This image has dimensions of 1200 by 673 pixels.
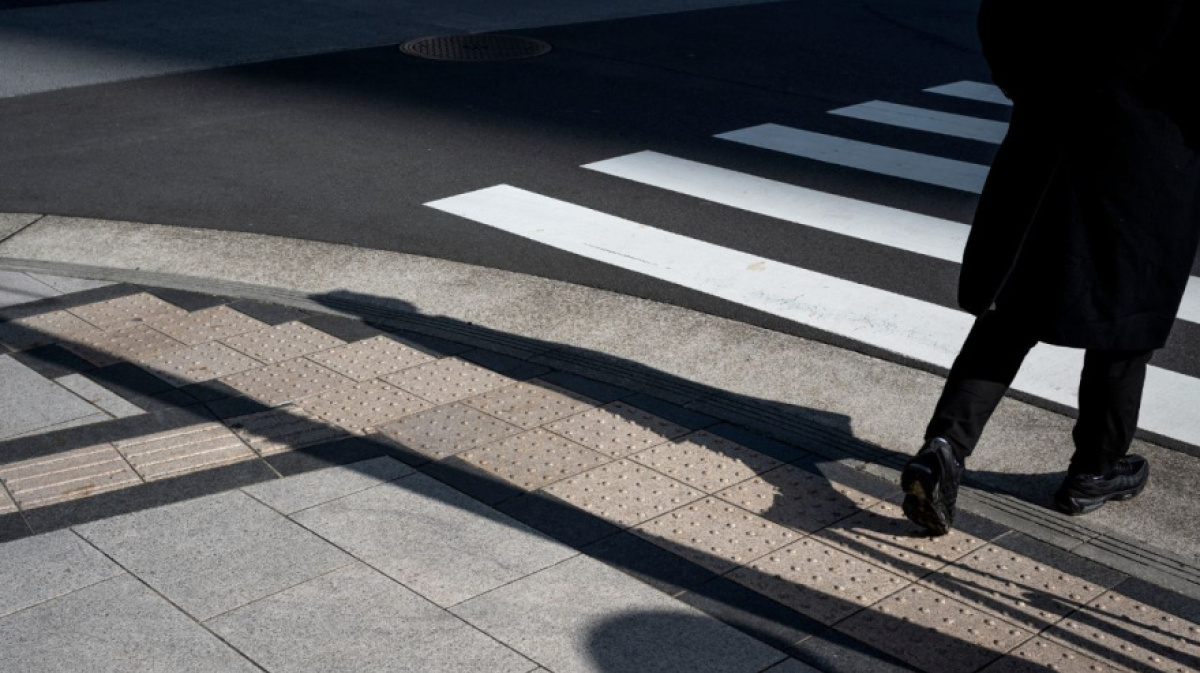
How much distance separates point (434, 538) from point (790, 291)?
294cm

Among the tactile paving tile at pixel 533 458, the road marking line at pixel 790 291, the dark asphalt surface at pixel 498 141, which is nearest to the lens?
the tactile paving tile at pixel 533 458

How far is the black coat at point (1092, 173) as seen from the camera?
3721 millimetres

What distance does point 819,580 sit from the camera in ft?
12.8

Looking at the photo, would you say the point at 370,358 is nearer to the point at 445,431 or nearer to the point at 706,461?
the point at 445,431

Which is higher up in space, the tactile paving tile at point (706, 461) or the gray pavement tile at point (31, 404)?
the gray pavement tile at point (31, 404)

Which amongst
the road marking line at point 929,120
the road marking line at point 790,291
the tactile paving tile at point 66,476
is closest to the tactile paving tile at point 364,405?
the tactile paving tile at point 66,476

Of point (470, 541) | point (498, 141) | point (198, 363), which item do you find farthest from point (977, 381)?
point (498, 141)

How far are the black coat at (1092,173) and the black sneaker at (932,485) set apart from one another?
466 mm

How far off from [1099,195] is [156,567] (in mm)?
2941

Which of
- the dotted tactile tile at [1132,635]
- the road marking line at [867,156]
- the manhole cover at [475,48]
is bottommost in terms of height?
the dotted tactile tile at [1132,635]

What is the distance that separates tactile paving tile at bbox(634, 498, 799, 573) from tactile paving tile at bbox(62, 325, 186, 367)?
247cm

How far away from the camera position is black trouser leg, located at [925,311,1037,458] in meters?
4.10

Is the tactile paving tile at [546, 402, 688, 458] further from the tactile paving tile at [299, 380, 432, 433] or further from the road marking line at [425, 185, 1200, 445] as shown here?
the road marking line at [425, 185, 1200, 445]

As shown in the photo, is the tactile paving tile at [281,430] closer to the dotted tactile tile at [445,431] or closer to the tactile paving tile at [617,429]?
the dotted tactile tile at [445,431]
